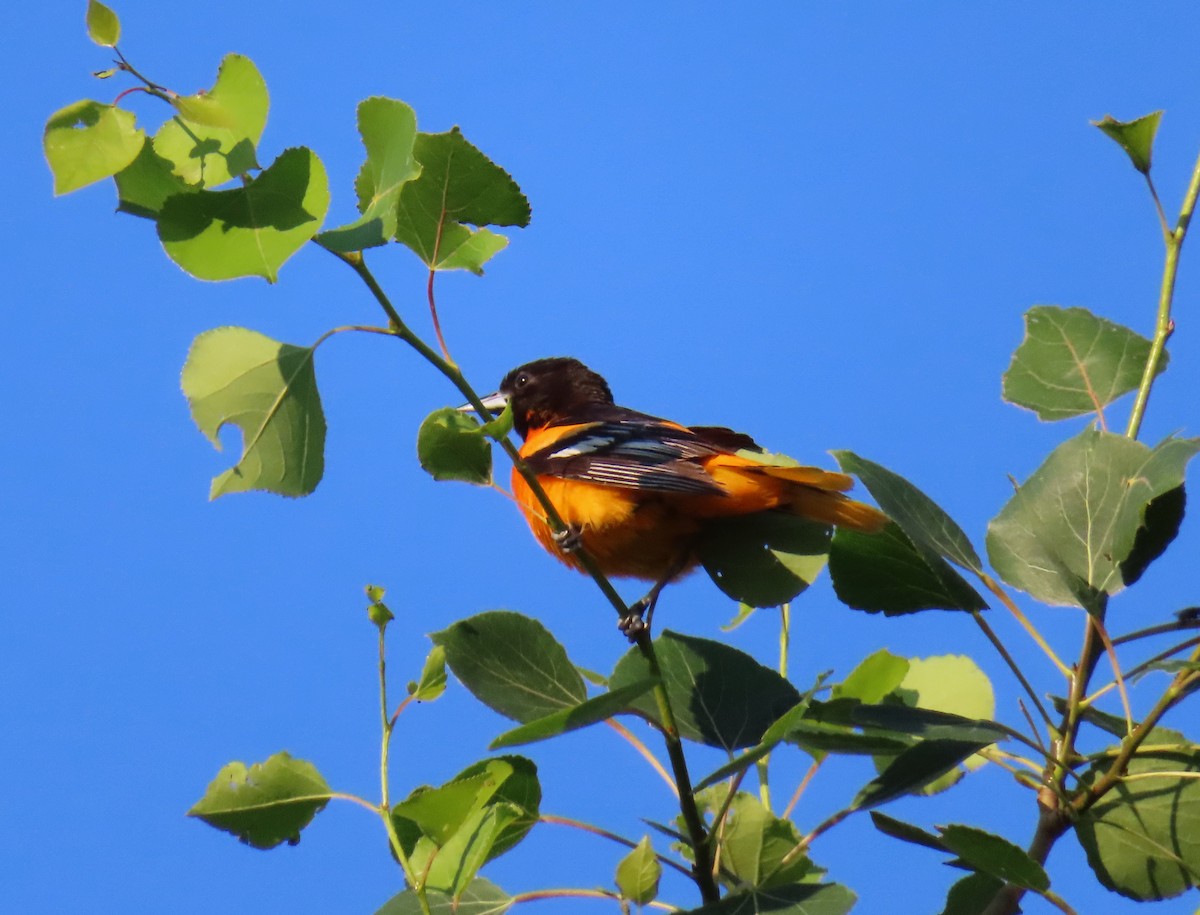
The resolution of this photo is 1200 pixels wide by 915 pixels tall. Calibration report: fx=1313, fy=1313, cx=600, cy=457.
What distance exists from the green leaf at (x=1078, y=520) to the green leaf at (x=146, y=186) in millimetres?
999

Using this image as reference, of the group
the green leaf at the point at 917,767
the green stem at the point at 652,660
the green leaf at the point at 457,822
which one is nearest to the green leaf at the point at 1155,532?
the green leaf at the point at 917,767

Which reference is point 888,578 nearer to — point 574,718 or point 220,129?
point 574,718

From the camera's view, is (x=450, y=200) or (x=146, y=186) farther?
(x=450, y=200)

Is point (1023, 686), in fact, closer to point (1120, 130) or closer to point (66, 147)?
point (1120, 130)

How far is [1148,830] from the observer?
4.90 ft

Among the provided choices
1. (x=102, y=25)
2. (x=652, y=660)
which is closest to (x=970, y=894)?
(x=652, y=660)

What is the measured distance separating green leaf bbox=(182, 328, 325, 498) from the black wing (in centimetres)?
98

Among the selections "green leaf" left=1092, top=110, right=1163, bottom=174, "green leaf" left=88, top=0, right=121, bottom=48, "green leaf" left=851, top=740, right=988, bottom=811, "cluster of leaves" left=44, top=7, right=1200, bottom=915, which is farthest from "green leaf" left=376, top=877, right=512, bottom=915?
"green leaf" left=1092, top=110, right=1163, bottom=174

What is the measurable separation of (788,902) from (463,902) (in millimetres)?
394

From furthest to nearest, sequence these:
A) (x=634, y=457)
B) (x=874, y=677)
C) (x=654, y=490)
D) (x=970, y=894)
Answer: (x=634, y=457) < (x=654, y=490) < (x=874, y=677) < (x=970, y=894)

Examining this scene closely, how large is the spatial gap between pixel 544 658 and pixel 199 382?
0.51 metres

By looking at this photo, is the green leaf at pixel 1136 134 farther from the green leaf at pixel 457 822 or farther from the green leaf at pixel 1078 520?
the green leaf at pixel 457 822

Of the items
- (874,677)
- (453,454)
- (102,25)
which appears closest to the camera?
(102,25)

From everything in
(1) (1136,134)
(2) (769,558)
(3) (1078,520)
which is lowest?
(3) (1078,520)
